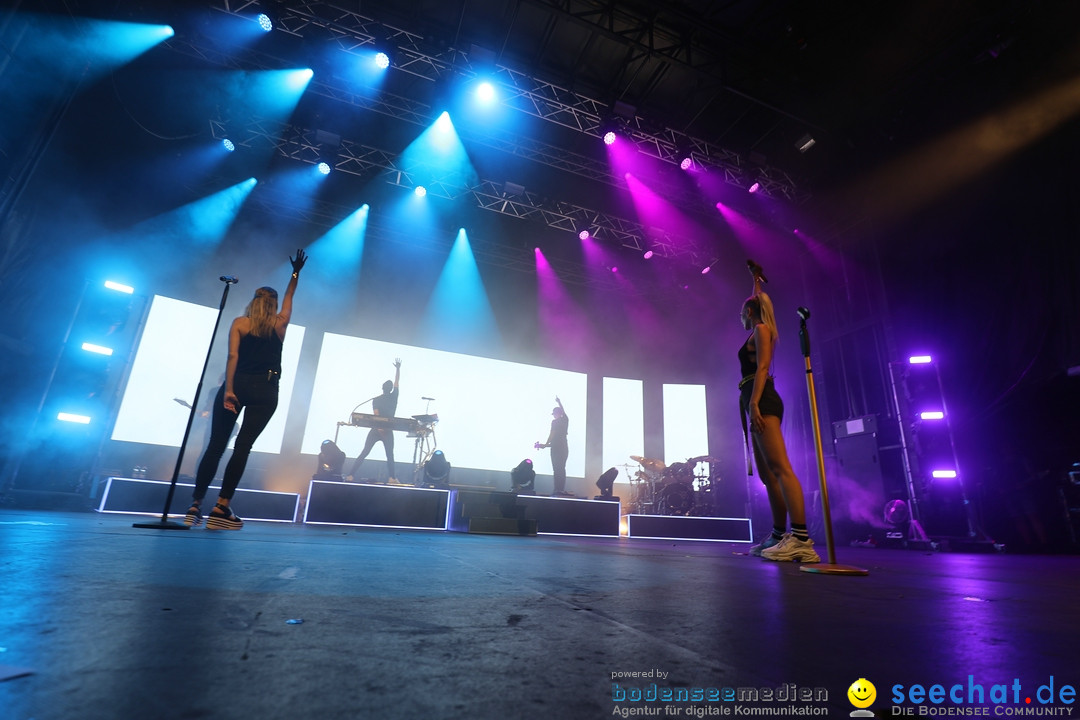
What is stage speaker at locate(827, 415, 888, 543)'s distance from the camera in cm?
696

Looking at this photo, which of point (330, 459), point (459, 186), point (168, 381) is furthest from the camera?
point (459, 186)

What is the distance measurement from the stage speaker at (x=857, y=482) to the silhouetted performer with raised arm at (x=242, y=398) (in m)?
7.43

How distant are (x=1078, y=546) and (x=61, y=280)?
12.9m

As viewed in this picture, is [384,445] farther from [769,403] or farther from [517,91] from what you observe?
[769,403]

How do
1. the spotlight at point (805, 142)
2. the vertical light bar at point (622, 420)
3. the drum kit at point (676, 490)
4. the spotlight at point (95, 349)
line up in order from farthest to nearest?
the vertical light bar at point (622, 420), the drum kit at point (676, 490), the spotlight at point (805, 142), the spotlight at point (95, 349)

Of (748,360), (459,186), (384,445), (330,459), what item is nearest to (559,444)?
(384,445)

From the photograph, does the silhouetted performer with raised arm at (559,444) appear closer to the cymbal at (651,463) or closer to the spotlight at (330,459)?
the cymbal at (651,463)

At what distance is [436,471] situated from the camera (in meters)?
8.10

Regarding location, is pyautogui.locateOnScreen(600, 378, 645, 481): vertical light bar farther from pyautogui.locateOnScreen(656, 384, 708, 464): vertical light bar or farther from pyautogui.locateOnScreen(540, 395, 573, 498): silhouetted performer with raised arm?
pyautogui.locateOnScreen(540, 395, 573, 498): silhouetted performer with raised arm

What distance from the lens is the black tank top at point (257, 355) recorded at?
333 centimetres

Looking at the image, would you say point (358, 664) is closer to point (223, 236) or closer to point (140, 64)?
point (140, 64)

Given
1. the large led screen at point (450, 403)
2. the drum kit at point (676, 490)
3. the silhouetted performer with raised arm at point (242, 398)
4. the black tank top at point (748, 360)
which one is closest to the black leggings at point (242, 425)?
the silhouetted performer with raised arm at point (242, 398)

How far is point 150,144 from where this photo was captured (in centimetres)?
733

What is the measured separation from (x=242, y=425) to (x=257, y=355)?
498 millimetres
